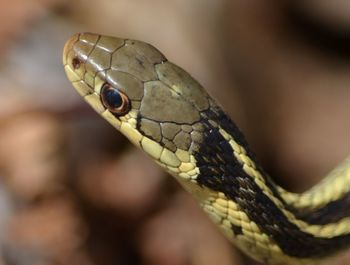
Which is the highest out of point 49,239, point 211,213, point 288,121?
point 211,213

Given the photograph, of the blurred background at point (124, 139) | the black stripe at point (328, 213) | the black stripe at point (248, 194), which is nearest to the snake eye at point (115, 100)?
the black stripe at point (248, 194)

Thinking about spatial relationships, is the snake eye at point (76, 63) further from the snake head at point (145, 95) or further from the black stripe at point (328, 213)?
the black stripe at point (328, 213)

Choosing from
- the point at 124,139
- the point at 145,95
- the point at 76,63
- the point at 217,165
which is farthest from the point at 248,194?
the point at 124,139

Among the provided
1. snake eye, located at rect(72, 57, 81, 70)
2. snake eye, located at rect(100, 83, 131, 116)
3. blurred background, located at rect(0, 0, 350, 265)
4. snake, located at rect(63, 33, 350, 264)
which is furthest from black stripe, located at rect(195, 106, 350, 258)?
blurred background, located at rect(0, 0, 350, 265)

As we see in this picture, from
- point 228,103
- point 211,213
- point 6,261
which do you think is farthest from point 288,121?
point 211,213

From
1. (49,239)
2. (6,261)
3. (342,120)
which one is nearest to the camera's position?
(6,261)

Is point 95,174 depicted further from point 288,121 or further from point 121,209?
point 288,121

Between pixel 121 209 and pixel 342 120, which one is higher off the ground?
pixel 342 120

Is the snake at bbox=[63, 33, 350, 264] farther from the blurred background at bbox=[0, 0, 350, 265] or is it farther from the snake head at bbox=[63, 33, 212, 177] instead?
the blurred background at bbox=[0, 0, 350, 265]
